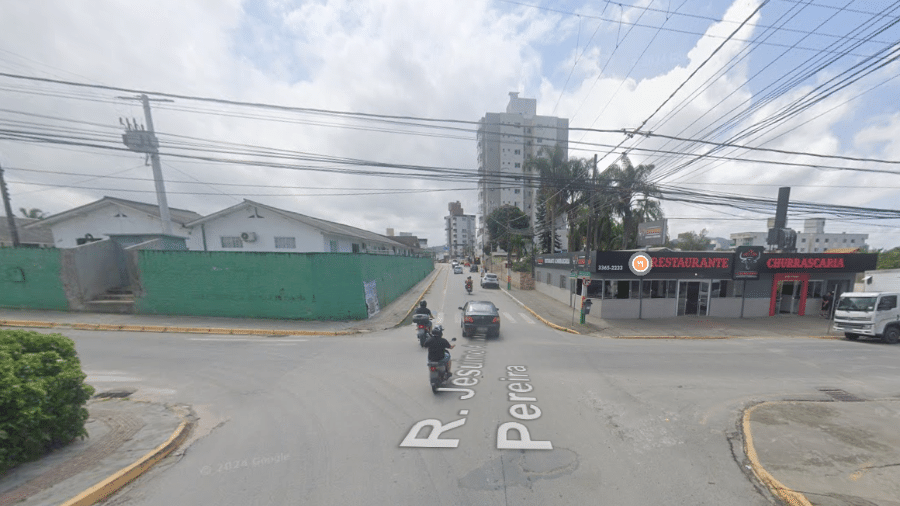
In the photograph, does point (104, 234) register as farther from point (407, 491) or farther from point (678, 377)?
point (678, 377)

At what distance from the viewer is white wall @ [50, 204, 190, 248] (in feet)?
61.8

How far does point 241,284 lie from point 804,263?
2743 centimetres

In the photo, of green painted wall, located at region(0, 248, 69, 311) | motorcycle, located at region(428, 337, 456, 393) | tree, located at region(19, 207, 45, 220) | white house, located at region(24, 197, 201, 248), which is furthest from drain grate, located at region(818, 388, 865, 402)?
tree, located at region(19, 207, 45, 220)

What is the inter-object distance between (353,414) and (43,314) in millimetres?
16656

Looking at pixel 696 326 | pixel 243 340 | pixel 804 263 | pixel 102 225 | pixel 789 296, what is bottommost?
pixel 696 326

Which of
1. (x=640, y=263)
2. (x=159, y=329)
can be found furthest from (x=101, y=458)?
(x=640, y=263)

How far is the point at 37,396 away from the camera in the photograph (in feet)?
11.9

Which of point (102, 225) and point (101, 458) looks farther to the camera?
point (102, 225)

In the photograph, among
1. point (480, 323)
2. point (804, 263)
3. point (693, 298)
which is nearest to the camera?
point (480, 323)

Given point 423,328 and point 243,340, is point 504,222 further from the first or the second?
point 243,340

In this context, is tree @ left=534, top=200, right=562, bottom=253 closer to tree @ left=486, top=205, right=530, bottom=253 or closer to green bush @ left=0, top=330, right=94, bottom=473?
tree @ left=486, top=205, right=530, bottom=253

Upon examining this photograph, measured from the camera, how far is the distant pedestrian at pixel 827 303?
15270 millimetres

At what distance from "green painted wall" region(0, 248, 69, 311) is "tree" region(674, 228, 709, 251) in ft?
223

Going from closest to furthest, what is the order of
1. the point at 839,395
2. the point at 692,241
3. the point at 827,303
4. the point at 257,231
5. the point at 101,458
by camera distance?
the point at 101,458 < the point at 839,395 < the point at 827,303 < the point at 257,231 < the point at 692,241
